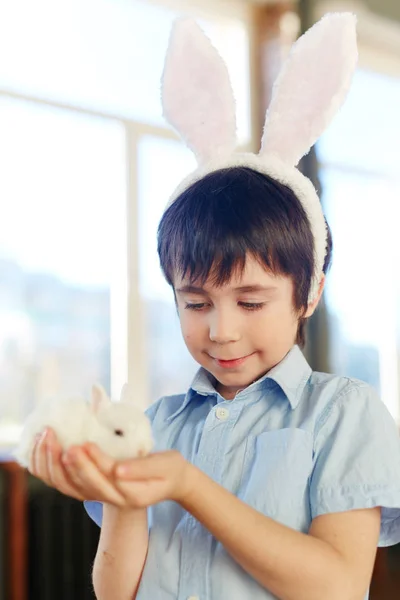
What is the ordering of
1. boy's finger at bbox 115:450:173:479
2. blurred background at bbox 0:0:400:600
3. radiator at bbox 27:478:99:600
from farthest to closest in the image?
blurred background at bbox 0:0:400:600, radiator at bbox 27:478:99:600, boy's finger at bbox 115:450:173:479

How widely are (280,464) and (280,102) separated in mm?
490

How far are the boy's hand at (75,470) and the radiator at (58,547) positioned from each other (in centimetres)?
218

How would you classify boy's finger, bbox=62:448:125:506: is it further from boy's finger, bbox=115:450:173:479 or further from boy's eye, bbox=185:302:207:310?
boy's eye, bbox=185:302:207:310

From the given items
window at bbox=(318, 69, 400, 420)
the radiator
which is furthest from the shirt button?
window at bbox=(318, 69, 400, 420)

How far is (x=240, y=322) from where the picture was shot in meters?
0.85

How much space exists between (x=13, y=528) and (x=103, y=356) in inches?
35.8

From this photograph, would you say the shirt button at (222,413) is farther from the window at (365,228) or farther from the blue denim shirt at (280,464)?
the window at (365,228)

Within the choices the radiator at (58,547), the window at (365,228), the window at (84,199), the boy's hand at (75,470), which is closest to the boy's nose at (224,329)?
the boy's hand at (75,470)

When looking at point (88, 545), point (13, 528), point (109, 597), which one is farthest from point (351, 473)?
point (88, 545)

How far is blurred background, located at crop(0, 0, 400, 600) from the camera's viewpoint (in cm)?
296

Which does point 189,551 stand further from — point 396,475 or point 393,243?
point 393,243

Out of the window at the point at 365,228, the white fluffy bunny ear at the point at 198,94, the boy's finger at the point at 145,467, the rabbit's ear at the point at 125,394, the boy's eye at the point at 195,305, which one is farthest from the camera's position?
the window at the point at 365,228

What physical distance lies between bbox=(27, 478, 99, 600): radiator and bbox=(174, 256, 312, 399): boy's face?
6.80ft

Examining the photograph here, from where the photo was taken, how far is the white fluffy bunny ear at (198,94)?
3.27 feet
